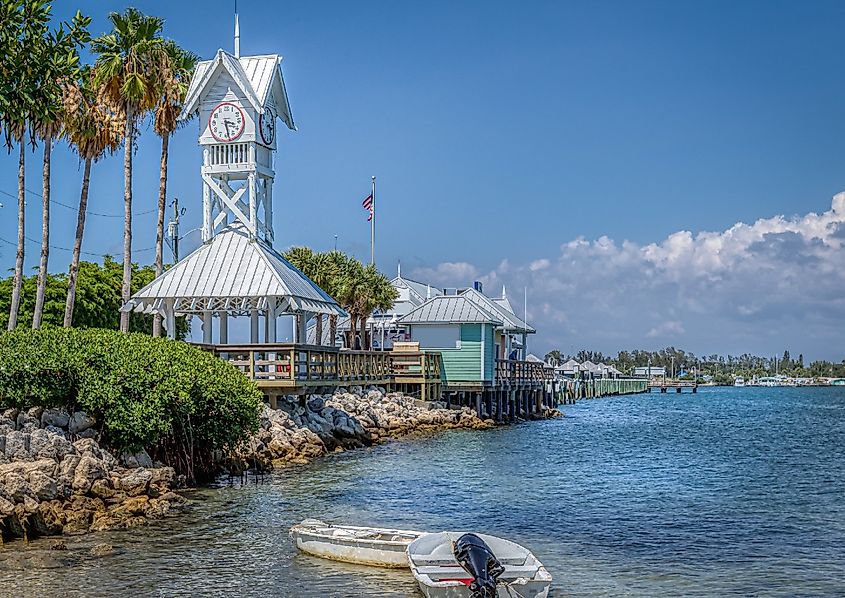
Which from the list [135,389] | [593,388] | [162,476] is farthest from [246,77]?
[593,388]

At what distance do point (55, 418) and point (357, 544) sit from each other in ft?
26.0

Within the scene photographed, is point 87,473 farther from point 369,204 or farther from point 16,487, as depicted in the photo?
point 369,204

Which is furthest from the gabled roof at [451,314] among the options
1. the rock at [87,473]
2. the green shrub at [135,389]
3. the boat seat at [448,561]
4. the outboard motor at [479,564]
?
the outboard motor at [479,564]

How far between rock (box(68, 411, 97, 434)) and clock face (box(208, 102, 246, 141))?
1345 centimetres

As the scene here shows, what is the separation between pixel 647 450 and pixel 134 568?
26652 mm

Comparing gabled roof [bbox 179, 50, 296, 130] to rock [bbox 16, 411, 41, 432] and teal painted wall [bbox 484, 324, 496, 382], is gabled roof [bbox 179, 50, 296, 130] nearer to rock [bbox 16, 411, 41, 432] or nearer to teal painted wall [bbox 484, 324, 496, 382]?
rock [bbox 16, 411, 41, 432]

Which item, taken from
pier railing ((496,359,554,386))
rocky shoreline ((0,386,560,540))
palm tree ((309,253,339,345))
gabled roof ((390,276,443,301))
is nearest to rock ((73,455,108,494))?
Answer: rocky shoreline ((0,386,560,540))

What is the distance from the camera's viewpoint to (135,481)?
64.3 feet

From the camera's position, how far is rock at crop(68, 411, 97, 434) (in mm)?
20219

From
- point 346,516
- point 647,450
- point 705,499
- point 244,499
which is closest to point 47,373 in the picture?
point 244,499

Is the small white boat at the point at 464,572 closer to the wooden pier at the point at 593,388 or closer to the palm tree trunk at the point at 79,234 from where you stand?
the palm tree trunk at the point at 79,234

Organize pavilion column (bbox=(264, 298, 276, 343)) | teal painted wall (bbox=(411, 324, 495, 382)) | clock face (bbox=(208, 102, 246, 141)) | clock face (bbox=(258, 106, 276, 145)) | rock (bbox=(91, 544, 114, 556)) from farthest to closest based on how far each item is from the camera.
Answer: teal painted wall (bbox=(411, 324, 495, 382)) → clock face (bbox=(258, 106, 276, 145)) → clock face (bbox=(208, 102, 246, 141)) → pavilion column (bbox=(264, 298, 276, 343)) → rock (bbox=(91, 544, 114, 556))

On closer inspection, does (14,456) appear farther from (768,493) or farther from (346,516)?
(768,493)

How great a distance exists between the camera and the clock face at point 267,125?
105 feet
